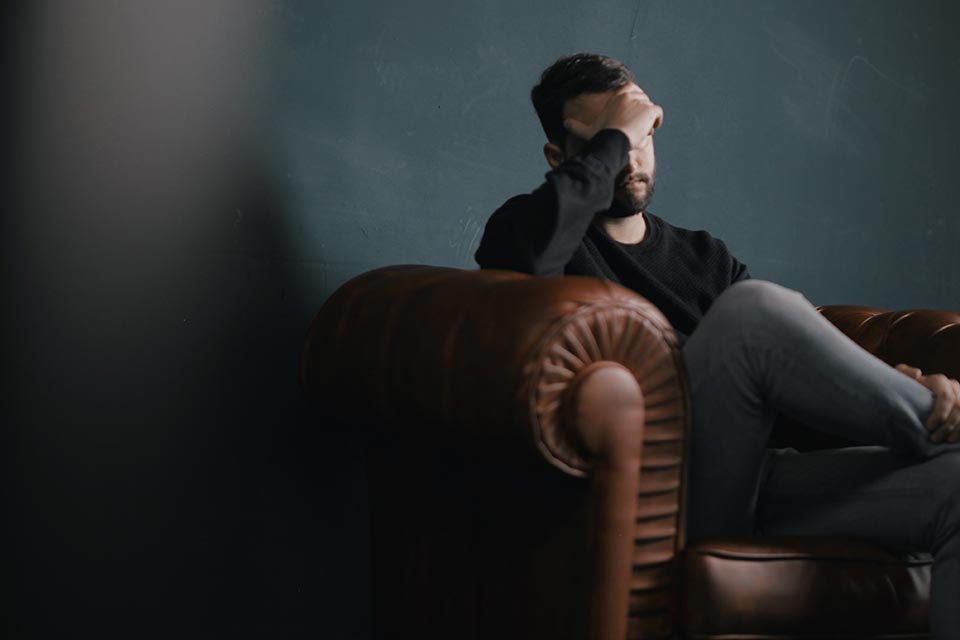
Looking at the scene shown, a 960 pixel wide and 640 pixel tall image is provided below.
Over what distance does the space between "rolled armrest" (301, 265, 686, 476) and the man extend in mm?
113

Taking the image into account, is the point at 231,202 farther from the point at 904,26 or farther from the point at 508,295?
the point at 904,26

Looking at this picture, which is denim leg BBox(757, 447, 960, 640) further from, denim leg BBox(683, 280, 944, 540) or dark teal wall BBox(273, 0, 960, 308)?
dark teal wall BBox(273, 0, 960, 308)

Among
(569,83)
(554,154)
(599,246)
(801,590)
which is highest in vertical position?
(569,83)

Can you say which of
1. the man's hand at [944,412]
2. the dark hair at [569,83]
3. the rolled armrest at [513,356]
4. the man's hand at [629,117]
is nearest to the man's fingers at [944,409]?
the man's hand at [944,412]

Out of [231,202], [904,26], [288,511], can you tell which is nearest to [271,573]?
[288,511]

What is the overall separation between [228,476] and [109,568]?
0.20 m

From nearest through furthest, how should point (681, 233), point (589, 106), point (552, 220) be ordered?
point (552, 220), point (589, 106), point (681, 233)

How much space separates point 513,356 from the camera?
0.96 meters

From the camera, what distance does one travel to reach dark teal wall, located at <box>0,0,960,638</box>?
1.34 metres

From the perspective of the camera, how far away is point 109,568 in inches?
54.6

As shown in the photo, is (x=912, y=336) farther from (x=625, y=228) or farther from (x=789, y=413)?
(x=789, y=413)

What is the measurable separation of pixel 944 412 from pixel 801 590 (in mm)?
251

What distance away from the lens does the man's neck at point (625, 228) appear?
1620 mm

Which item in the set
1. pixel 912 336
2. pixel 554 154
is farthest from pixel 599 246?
pixel 912 336
